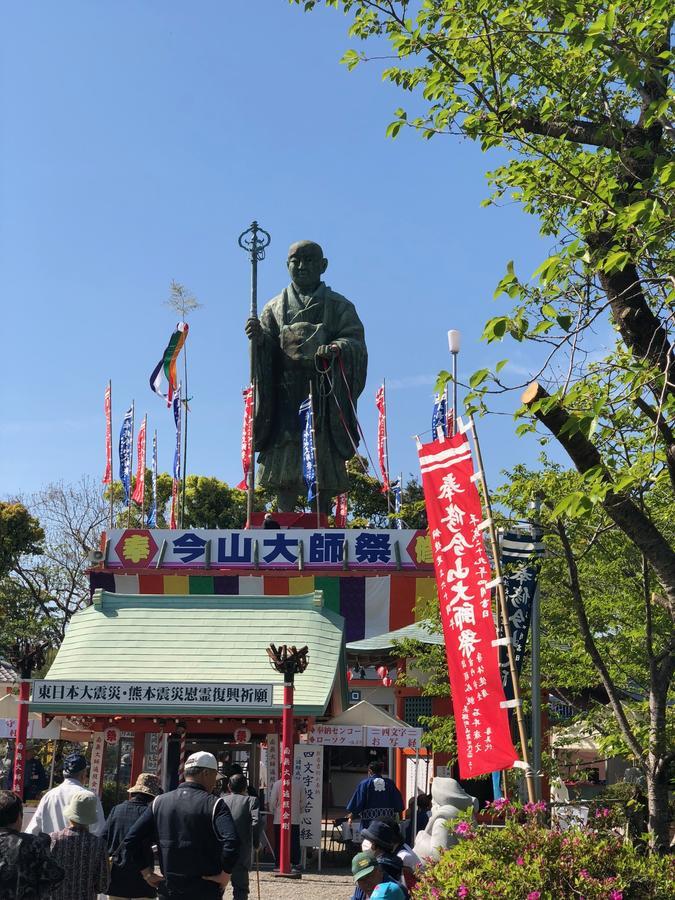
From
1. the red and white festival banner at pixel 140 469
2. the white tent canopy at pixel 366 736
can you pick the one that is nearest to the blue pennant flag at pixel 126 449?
the red and white festival banner at pixel 140 469

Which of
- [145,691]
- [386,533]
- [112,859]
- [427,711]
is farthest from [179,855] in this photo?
[386,533]

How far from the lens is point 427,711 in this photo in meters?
17.5

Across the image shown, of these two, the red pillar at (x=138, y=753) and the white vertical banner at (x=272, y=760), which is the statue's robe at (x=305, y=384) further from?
the white vertical banner at (x=272, y=760)

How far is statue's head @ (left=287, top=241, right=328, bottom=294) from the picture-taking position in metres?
23.4

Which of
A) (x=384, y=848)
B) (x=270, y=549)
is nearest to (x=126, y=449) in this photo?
(x=270, y=549)

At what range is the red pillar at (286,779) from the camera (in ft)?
40.0

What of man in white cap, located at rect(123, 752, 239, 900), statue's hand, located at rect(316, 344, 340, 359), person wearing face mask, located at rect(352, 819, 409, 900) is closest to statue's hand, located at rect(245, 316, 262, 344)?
statue's hand, located at rect(316, 344, 340, 359)

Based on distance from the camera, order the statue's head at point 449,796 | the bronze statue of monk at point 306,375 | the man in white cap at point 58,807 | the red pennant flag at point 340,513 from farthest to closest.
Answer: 1. the red pennant flag at point 340,513
2. the bronze statue of monk at point 306,375
3. the statue's head at point 449,796
4. the man in white cap at point 58,807

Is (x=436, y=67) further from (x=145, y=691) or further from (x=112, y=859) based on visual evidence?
(x=145, y=691)

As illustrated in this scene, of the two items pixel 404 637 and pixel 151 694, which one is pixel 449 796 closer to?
pixel 151 694

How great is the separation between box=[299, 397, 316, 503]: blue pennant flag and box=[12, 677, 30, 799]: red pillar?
988 cm

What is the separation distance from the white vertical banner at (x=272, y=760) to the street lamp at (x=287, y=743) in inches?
45.5

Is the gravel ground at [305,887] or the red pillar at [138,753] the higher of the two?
the red pillar at [138,753]

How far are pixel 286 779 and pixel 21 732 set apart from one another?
3200mm
